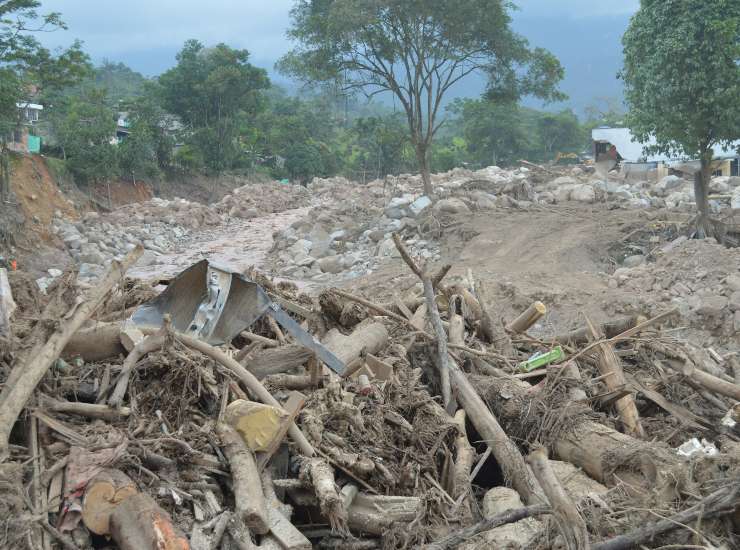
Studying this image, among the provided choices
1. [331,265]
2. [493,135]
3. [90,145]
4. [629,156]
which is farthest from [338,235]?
[493,135]

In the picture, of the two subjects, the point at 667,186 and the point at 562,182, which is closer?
the point at 667,186

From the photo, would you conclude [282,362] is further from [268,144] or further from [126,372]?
[268,144]

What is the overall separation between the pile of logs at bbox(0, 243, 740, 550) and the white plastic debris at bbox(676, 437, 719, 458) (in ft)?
0.20

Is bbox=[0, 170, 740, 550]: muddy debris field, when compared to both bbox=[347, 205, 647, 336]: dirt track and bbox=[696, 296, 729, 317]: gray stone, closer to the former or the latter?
bbox=[696, 296, 729, 317]: gray stone

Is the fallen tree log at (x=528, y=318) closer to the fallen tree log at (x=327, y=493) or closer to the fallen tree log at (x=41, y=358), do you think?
the fallen tree log at (x=327, y=493)

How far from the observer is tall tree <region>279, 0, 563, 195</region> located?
19.4 meters

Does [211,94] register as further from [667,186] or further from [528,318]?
[528,318]

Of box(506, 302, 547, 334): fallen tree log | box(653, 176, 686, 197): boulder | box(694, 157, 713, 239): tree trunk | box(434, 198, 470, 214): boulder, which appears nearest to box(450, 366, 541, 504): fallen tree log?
box(506, 302, 547, 334): fallen tree log

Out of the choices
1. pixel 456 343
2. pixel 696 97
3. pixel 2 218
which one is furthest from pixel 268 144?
pixel 456 343

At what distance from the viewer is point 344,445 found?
3.92m

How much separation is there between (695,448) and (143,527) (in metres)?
3.17

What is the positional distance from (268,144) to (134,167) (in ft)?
50.4

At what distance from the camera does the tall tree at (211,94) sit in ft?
109

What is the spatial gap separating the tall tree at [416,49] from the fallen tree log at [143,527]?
17.6m
